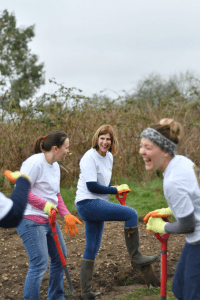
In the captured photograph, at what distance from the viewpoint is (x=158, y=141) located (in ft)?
Result: 7.00

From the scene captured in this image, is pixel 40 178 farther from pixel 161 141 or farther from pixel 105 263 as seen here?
pixel 105 263

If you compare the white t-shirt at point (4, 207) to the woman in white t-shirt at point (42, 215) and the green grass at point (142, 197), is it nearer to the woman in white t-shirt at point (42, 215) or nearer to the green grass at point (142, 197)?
the woman in white t-shirt at point (42, 215)

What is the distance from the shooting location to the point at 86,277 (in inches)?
138

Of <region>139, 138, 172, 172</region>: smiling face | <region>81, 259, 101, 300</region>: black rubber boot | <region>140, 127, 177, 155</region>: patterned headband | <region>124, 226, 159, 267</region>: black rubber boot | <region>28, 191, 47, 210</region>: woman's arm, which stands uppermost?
<region>140, 127, 177, 155</region>: patterned headband

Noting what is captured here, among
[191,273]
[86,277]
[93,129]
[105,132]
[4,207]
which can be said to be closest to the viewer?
[4,207]

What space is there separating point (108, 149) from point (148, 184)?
467 cm

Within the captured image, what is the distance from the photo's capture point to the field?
3.85 metres

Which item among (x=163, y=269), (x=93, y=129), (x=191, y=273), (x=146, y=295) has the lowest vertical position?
(x=146, y=295)

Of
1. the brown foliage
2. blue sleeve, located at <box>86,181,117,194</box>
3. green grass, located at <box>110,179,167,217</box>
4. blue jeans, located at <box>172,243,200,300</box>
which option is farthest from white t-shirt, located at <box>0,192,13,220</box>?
the brown foliage

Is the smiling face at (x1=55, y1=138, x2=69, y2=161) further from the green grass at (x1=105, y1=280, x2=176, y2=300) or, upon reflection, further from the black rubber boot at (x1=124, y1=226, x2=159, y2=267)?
the green grass at (x1=105, y1=280, x2=176, y2=300)

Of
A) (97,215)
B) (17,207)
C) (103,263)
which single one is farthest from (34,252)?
(103,263)

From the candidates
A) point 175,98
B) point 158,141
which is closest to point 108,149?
point 158,141

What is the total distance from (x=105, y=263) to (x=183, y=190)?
9.66 feet

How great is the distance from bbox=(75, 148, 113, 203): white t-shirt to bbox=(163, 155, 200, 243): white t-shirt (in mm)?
1410
